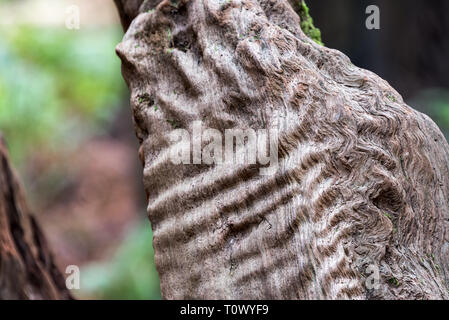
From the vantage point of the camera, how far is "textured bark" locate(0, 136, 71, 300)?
2000 mm

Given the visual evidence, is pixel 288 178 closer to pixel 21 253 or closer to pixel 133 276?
pixel 21 253

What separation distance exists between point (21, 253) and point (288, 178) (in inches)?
56.4

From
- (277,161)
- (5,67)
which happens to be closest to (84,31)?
(5,67)

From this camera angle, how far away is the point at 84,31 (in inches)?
326

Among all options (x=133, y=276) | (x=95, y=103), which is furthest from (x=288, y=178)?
(x=95, y=103)

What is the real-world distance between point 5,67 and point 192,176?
16.8 ft

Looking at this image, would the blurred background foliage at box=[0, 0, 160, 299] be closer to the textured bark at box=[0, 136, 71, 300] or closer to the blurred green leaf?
the blurred green leaf

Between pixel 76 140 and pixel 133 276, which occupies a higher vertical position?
pixel 76 140

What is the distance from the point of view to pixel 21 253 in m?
2.32

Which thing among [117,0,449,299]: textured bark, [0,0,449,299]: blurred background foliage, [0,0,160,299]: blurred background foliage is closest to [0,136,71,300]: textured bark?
[117,0,449,299]: textured bark

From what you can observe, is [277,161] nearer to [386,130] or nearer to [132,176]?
[386,130]

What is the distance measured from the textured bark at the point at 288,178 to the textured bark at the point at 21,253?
712 mm

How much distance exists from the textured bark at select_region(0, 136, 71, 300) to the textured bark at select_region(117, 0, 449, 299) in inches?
28.0

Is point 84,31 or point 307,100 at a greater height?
point 84,31
